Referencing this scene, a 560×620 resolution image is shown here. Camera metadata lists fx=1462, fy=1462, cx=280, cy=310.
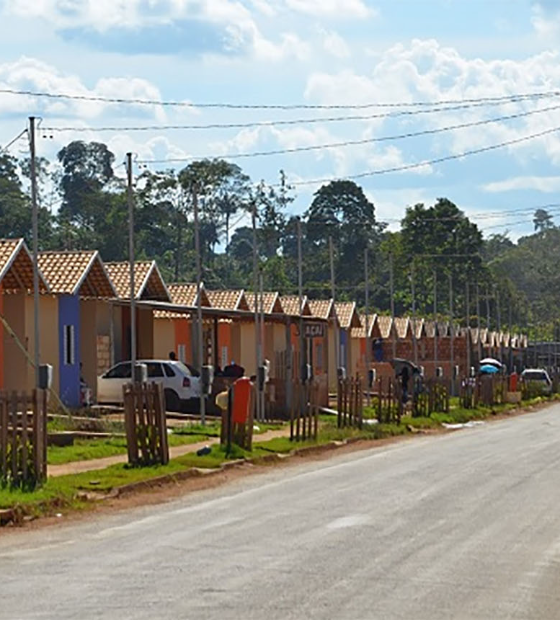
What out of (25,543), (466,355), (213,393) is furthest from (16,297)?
(466,355)

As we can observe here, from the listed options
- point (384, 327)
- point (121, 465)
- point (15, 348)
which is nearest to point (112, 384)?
point (15, 348)

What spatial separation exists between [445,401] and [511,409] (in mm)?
11003

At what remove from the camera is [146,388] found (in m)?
24.6

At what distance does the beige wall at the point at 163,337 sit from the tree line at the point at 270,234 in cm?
2793

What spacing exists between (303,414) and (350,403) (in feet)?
14.8

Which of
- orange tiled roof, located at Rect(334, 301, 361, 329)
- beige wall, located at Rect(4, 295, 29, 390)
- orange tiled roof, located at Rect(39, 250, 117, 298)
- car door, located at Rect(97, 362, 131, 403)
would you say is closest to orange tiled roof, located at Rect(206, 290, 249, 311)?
car door, located at Rect(97, 362, 131, 403)

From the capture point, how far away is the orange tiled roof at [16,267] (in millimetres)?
35719

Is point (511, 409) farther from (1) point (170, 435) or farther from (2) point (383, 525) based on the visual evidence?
(2) point (383, 525)

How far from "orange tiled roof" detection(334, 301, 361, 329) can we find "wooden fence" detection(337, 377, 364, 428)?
35491 millimetres

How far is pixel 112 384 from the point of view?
144 ft

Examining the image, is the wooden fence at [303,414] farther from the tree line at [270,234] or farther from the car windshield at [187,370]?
the tree line at [270,234]

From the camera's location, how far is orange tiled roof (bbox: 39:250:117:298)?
40219 millimetres

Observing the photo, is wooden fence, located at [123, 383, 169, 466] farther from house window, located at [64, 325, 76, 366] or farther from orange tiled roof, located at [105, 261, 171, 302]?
orange tiled roof, located at [105, 261, 171, 302]

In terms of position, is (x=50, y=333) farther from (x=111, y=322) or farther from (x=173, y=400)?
(x=173, y=400)
